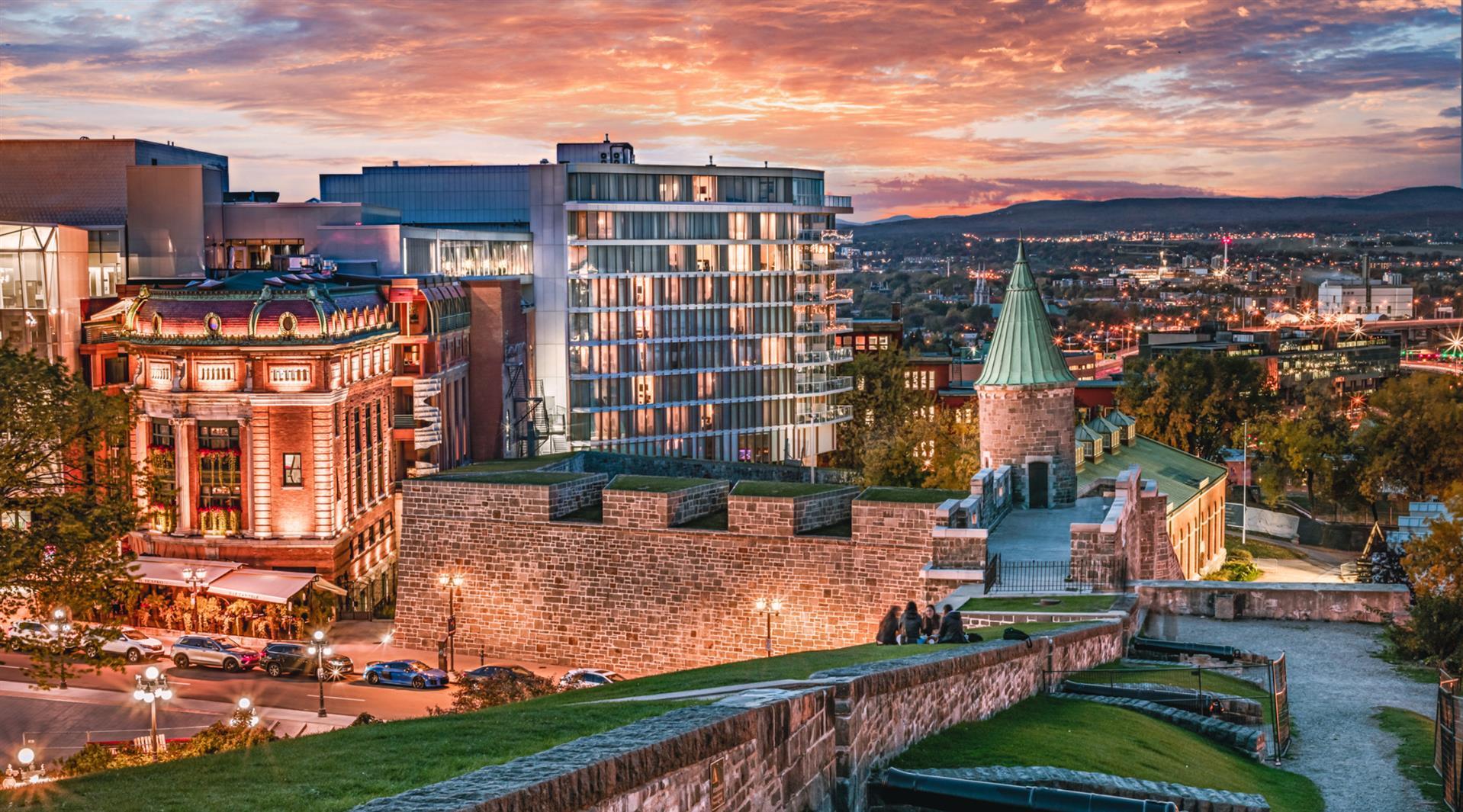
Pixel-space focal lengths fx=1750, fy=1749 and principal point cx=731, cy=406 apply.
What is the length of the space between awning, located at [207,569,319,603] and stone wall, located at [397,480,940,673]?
1012 centimetres

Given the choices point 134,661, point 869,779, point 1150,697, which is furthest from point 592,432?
point 869,779

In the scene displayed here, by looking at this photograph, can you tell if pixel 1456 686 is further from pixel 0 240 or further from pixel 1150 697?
pixel 0 240

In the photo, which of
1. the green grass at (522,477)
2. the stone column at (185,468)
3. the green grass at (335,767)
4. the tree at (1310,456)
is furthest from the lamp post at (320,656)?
the tree at (1310,456)

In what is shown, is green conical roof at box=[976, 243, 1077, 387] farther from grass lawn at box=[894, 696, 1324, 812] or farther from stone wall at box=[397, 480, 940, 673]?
grass lawn at box=[894, 696, 1324, 812]

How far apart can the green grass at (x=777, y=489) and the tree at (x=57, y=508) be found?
Result: 13.9 m

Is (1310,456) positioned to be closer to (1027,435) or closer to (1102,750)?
(1027,435)

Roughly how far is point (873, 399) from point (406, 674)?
62551mm

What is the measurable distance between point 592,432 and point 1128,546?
55.4 meters

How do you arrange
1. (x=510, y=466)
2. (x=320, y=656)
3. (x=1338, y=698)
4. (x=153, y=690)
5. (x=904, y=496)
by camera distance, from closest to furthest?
1. (x=1338, y=698)
2. (x=153, y=690)
3. (x=904, y=496)
4. (x=320, y=656)
5. (x=510, y=466)

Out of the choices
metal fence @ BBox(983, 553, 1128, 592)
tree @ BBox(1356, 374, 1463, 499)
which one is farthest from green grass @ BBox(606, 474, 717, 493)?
tree @ BBox(1356, 374, 1463, 499)

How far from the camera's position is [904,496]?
124 feet

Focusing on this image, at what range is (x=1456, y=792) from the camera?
20281 mm

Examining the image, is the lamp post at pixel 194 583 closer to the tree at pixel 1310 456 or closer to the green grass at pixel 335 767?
the green grass at pixel 335 767

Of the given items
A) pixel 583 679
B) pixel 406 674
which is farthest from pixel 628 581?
pixel 406 674
